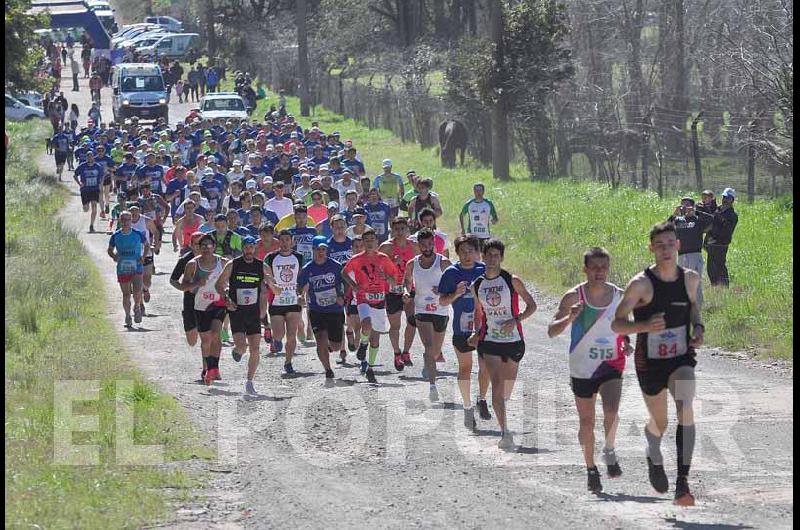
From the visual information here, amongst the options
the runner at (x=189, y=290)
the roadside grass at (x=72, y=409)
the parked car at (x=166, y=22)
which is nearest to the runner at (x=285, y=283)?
the runner at (x=189, y=290)

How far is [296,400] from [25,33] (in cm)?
1776

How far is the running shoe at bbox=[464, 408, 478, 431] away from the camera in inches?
529

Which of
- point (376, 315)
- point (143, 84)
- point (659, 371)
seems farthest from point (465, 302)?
point (143, 84)

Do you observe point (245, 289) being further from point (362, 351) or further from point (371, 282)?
point (362, 351)

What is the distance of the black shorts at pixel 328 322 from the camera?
1623cm

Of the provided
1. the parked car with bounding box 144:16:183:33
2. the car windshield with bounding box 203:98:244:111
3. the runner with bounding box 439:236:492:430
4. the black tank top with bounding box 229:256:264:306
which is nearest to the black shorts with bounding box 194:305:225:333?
the black tank top with bounding box 229:256:264:306

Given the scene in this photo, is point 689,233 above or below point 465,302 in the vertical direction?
above

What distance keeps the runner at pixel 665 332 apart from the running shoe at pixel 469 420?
11.1 ft

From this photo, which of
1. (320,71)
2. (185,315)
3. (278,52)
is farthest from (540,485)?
(278,52)

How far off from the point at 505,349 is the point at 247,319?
4.57 meters

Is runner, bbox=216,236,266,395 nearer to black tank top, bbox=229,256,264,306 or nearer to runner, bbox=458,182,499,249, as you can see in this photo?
black tank top, bbox=229,256,264,306

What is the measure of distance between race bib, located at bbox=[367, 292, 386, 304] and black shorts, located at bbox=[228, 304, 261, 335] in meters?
1.26

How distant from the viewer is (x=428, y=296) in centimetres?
1513

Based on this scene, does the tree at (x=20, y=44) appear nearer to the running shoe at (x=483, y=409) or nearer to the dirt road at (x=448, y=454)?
the dirt road at (x=448, y=454)
